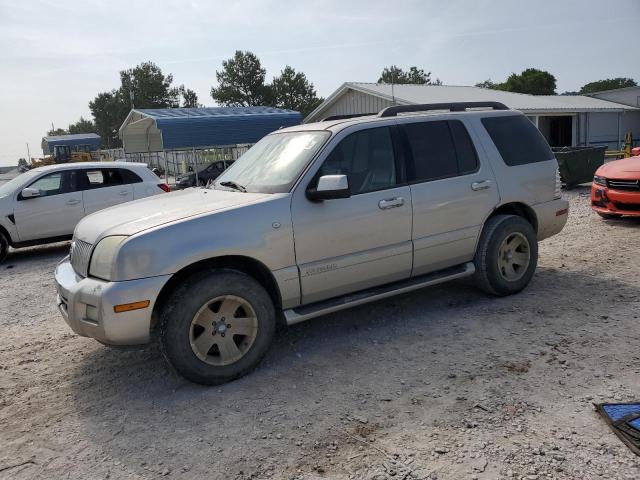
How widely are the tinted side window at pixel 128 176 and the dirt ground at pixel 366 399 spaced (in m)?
4.97

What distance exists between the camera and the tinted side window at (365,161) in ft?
14.1

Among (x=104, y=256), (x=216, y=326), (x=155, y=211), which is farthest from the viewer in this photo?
(x=155, y=211)

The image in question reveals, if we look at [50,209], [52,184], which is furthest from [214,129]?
[50,209]

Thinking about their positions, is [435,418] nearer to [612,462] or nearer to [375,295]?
[612,462]

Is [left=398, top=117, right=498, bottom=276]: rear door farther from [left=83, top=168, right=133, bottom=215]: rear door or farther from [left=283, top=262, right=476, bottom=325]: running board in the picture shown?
[left=83, top=168, right=133, bottom=215]: rear door

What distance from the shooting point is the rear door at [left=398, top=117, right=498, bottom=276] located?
464cm

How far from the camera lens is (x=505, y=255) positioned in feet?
17.3

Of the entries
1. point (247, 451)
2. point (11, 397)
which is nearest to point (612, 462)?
point (247, 451)

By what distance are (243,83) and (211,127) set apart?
187 ft

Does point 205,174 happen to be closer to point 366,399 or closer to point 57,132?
point 366,399

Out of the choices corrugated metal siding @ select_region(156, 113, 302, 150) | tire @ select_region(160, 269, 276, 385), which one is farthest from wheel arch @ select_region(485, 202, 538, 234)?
corrugated metal siding @ select_region(156, 113, 302, 150)

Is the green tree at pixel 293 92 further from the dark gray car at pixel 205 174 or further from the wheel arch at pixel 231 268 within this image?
the wheel arch at pixel 231 268

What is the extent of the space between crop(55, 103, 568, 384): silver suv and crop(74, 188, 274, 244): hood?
0.07 ft

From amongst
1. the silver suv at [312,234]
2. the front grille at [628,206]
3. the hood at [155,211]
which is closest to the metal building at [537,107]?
the front grille at [628,206]
